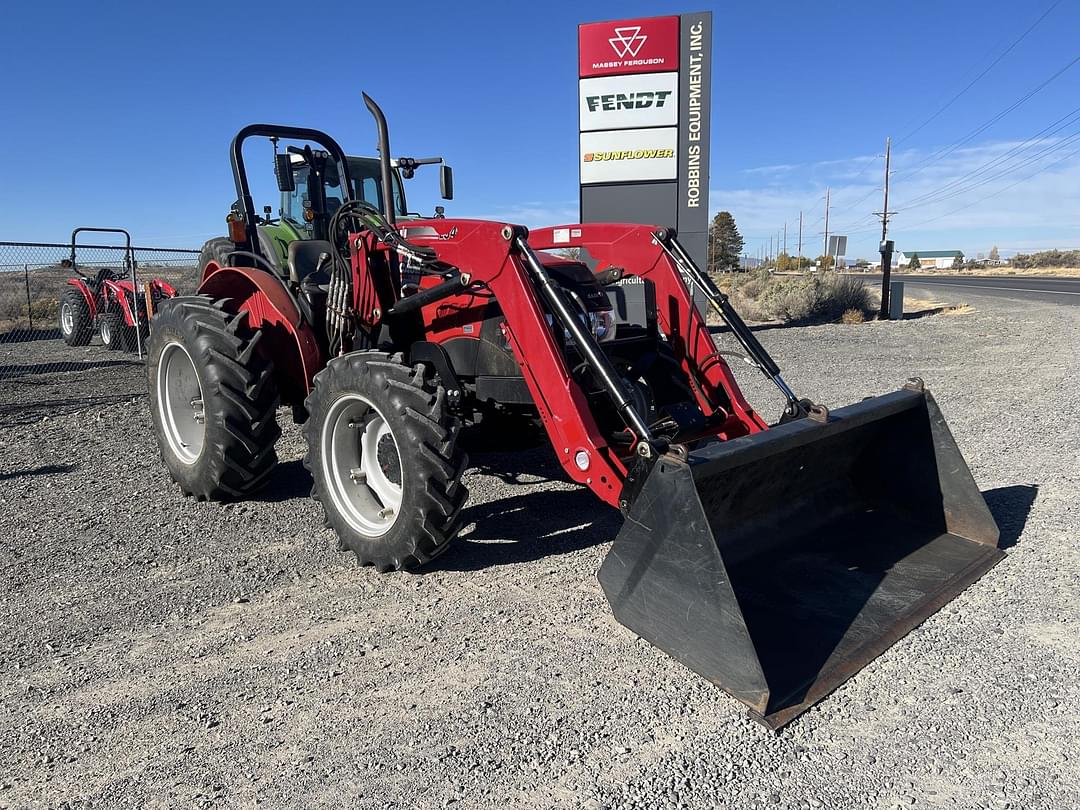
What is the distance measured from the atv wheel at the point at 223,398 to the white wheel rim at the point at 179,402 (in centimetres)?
13

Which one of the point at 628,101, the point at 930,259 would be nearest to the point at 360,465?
the point at 628,101

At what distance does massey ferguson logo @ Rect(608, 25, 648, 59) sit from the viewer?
15.4 meters

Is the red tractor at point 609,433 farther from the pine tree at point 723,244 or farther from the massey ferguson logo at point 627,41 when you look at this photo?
the pine tree at point 723,244

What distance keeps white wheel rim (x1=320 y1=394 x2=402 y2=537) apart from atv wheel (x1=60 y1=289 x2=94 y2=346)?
13092 mm

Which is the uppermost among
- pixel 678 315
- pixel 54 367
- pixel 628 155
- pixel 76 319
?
pixel 628 155

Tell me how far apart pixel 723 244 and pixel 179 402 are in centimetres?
6459

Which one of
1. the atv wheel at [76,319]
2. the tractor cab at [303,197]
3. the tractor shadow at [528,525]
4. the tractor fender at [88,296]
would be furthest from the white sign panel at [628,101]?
the tractor shadow at [528,525]

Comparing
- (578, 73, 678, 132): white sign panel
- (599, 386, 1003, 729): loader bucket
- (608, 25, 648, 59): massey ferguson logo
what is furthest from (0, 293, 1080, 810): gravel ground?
(608, 25, 648, 59): massey ferguson logo

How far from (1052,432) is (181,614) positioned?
688 centimetres

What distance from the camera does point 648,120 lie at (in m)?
15.6

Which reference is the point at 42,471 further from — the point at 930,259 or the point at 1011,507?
the point at 930,259

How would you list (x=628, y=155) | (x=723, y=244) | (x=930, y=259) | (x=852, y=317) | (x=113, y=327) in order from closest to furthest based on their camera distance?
1. (x=113, y=327)
2. (x=628, y=155)
3. (x=852, y=317)
4. (x=723, y=244)
5. (x=930, y=259)

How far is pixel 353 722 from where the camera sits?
9.13 feet

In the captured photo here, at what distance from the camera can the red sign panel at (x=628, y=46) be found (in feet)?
50.3
